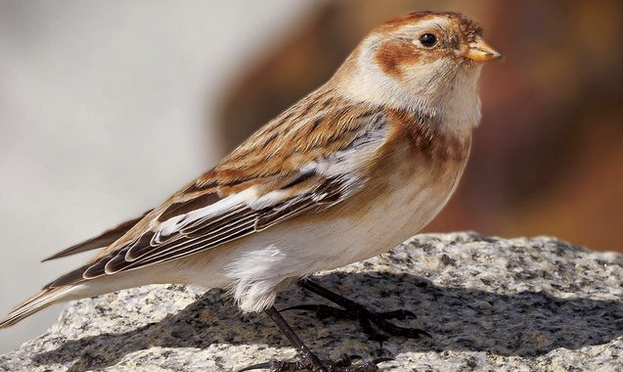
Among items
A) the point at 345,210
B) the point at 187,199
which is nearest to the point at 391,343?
the point at 345,210

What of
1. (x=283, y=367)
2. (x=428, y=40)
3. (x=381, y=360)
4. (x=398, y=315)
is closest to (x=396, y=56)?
(x=428, y=40)

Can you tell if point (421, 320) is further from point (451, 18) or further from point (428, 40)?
point (451, 18)

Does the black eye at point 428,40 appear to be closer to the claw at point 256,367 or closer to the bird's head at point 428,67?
the bird's head at point 428,67

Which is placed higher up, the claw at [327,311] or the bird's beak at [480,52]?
the bird's beak at [480,52]

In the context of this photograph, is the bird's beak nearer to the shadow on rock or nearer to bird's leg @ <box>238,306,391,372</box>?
the shadow on rock

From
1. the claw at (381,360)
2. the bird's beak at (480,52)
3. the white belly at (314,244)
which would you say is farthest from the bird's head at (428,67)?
the claw at (381,360)

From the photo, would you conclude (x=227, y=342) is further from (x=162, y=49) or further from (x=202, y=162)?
(x=162, y=49)
